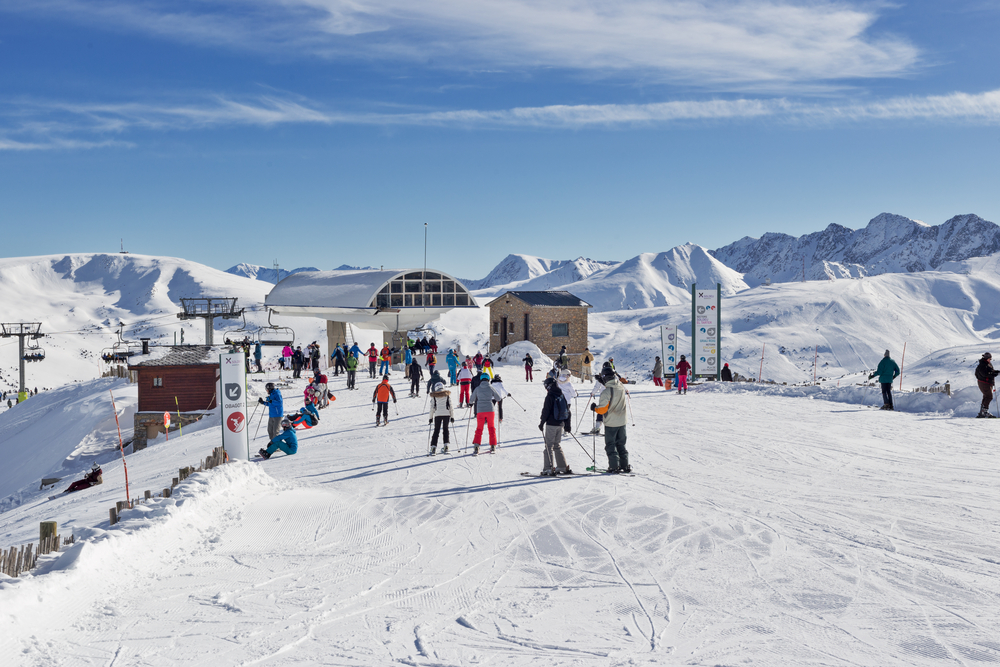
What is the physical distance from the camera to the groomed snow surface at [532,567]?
4906 mm

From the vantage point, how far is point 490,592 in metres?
5.94

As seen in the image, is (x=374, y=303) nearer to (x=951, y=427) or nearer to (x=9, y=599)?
(x=951, y=427)

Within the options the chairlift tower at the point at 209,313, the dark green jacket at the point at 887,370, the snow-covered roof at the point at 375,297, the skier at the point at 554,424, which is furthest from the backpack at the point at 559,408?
the snow-covered roof at the point at 375,297

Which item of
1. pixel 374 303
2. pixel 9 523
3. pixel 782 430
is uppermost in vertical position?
pixel 374 303

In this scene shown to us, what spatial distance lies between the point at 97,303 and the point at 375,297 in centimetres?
10451

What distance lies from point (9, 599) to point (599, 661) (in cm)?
456

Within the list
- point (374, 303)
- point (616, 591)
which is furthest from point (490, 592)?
point (374, 303)

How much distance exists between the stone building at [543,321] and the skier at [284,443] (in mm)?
30767

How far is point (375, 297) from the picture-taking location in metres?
39.1

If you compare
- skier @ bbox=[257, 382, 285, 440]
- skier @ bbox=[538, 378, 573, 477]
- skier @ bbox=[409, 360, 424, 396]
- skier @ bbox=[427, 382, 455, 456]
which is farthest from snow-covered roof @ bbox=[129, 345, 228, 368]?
skier @ bbox=[538, 378, 573, 477]

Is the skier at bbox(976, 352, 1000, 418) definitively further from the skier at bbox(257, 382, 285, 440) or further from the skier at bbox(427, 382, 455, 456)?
the skier at bbox(257, 382, 285, 440)

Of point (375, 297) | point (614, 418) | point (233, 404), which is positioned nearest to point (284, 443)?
A: point (233, 404)

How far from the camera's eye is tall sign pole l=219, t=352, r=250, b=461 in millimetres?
11242

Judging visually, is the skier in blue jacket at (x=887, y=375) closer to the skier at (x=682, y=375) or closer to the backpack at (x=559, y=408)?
the skier at (x=682, y=375)
